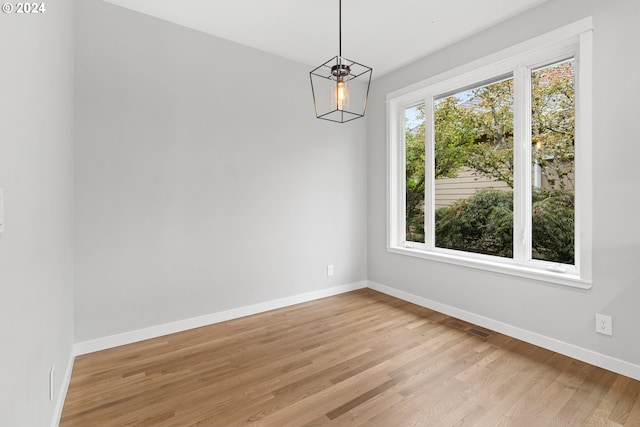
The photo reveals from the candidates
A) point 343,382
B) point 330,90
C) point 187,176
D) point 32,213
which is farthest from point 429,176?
point 32,213

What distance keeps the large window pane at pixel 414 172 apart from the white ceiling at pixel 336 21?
0.72 meters

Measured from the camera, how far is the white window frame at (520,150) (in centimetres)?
223

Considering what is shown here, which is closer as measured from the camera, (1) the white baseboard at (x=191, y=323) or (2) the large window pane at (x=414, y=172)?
(1) the white baseboard at (x=191, y=323)

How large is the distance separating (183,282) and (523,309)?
2.97m

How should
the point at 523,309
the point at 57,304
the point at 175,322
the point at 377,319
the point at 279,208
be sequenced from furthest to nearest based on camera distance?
the point at 279,208 → the point at 377,319 → the point at 175,322 → the point at 523,309 → the point at 57,304

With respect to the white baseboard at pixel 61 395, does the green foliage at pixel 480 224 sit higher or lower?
higher

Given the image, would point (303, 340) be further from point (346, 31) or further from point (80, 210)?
point (346, 31)

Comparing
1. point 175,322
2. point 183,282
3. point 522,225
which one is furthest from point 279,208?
point 522,225

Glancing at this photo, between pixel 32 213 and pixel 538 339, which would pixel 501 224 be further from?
pixel 32 213

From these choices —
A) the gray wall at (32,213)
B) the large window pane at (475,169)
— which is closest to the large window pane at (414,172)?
the large window pane at (475,169)

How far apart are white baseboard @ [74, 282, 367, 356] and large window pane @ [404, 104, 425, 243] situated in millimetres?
1192

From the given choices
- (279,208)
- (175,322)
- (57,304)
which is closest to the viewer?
(57,304)

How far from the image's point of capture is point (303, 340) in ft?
8.59

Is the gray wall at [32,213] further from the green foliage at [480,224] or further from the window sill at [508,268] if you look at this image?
the green foliage at [480,224]
